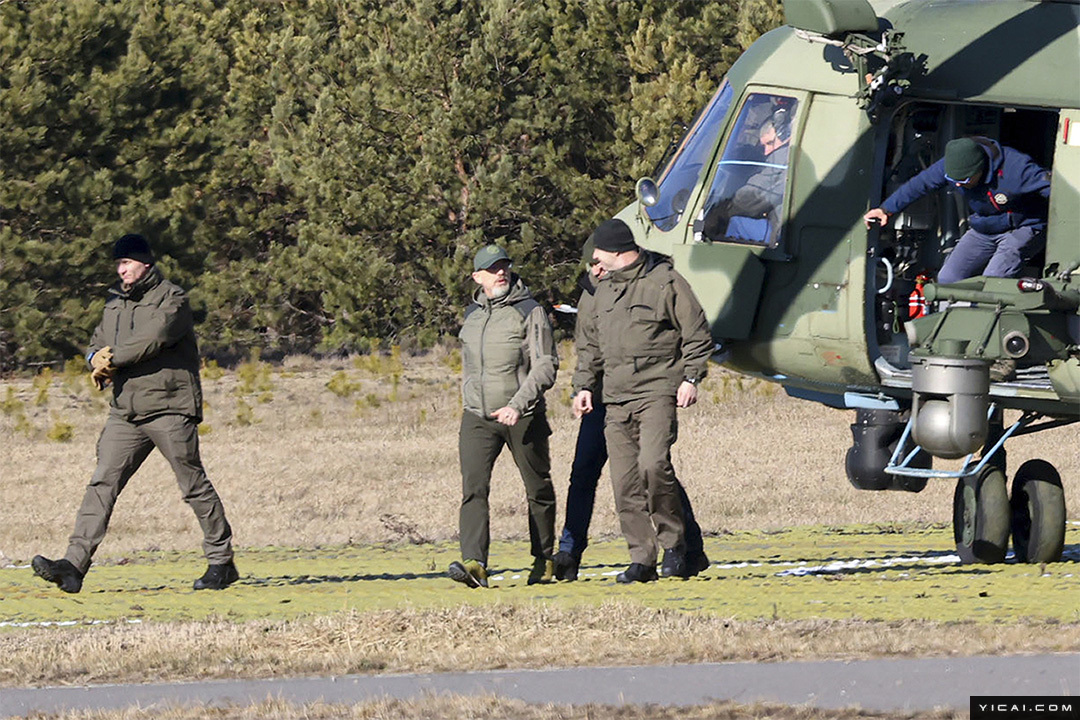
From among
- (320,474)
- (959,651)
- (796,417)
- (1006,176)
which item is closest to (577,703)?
(959,651)

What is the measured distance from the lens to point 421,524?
705 inches

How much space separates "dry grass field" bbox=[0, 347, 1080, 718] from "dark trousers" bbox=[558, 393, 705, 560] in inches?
10.2

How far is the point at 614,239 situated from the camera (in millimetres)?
11148

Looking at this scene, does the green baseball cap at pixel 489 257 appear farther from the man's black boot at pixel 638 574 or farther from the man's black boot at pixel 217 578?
the man's black boot at pixel 217 578

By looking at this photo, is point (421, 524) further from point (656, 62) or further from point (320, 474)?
point (656, 62)

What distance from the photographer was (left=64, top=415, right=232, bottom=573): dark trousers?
11.3 meters

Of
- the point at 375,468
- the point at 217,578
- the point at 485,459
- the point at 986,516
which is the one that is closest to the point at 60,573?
the point at 217,578

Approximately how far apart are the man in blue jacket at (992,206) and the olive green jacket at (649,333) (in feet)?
5.35

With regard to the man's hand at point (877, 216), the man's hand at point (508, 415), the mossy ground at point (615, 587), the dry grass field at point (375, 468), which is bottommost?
the dry grass field at point (375, 468)

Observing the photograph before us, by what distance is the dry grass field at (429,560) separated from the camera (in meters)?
8.67

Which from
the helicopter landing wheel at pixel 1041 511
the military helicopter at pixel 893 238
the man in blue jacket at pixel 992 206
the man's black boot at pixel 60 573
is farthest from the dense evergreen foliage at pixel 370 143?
the man's black boot at pixel 60 573

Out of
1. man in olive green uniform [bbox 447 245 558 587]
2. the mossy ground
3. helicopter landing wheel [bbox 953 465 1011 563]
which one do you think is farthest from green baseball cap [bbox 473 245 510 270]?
helicopter landing wheel [bbox 953 465 1011 563]

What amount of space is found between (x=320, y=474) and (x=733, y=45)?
59.3 ft

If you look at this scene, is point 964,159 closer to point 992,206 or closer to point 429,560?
point 992,206
